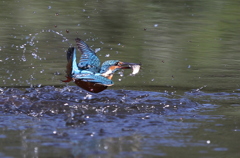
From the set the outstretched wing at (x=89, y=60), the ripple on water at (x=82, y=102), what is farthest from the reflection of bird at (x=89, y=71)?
the ripple on water at (x=82, y=102)

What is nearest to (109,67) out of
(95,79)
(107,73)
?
(107,73)

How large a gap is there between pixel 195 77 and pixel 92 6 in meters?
5.95

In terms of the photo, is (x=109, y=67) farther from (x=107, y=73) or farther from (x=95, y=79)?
(x=95, y=79)

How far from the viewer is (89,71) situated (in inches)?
193

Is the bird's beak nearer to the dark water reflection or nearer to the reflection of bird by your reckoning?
the reflection of bird

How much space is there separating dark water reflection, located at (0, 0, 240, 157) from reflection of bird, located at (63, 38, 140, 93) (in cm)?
24

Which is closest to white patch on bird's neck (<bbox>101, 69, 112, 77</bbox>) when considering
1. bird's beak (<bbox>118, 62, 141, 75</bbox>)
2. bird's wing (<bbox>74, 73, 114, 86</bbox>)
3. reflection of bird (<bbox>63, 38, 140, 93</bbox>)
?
reflection of bird (<bbox>63, 38, 140, 93</bbox>)

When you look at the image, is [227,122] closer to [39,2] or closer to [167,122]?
[167,122]

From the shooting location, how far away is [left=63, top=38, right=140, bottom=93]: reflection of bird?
4680 mm

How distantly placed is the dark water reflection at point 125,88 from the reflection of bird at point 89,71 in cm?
24

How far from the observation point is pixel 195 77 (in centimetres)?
665

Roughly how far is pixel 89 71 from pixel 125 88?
113 centimetres

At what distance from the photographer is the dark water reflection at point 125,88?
3.93m

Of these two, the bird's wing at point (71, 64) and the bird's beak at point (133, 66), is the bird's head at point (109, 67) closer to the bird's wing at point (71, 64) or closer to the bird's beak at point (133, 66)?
the bird's beak at point (133, 66)
